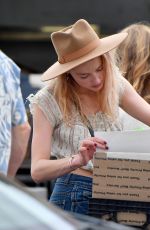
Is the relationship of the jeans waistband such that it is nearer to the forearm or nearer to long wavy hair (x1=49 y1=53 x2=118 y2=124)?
the forearm

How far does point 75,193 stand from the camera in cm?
511

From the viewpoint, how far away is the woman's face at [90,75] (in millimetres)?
5043

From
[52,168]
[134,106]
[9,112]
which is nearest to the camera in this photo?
[52,168]

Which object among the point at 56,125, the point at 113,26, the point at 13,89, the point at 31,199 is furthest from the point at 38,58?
the point at 31,199

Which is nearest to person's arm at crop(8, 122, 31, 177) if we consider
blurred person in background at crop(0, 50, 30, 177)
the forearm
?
blurred person in background at crop(0, 50, 30, 177)

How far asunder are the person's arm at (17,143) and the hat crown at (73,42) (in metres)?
1.37

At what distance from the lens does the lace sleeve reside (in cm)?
509

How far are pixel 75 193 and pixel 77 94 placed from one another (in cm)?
51

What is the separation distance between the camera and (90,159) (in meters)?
4.80

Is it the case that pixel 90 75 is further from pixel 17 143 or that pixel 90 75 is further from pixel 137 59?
pixel 17 143

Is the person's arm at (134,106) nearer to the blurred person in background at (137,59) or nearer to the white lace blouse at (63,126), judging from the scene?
the white lace blouse at (63,126)

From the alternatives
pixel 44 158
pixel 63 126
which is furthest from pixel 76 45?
pixel 44 158

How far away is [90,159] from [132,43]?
1.32 meters

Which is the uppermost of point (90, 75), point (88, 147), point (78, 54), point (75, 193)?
point (78, 54)
